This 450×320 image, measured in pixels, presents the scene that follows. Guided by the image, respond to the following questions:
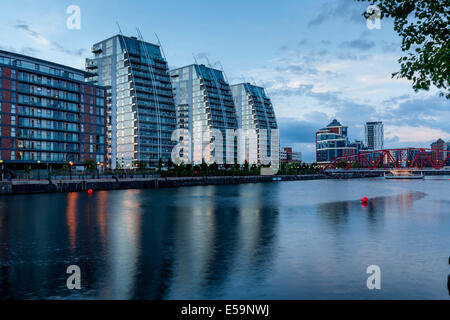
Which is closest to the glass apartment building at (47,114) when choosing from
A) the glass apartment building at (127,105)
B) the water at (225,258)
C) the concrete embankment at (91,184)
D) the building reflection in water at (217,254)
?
the glass apartment building at (127,105)

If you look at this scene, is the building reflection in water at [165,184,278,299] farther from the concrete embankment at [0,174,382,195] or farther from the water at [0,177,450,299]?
the concrete embankment at [0,174,382,195]

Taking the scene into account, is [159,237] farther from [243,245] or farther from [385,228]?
[385,228]

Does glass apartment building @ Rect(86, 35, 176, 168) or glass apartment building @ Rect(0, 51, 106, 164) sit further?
glass apartment building @ Rect(86, 35, 176, 168)

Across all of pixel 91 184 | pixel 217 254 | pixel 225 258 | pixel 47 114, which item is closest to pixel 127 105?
pixel 47 114

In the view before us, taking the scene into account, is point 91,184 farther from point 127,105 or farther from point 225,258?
point 127,105

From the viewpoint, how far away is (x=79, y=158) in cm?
14675

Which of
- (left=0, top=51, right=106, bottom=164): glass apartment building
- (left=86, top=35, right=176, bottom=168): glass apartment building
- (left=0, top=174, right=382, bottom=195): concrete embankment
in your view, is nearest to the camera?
(left=0, top=174, right=382, bottom=195): concrete embankment

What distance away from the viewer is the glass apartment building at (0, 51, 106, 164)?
124 metres

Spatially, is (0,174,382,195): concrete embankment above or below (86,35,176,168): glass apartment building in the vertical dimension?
below

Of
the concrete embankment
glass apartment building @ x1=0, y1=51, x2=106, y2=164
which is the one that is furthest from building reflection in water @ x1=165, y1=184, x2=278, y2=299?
glass apartment building @ x1=0, y1=51, x2=106, y2=164

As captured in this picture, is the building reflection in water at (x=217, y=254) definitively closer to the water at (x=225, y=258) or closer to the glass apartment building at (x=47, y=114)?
the water at (x=225, y=258)

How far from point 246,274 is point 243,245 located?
7.53 meters

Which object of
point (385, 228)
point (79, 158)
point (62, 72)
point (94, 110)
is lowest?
point (385, 228)

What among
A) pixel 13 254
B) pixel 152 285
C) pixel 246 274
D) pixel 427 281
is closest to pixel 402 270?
pixel 427 281
